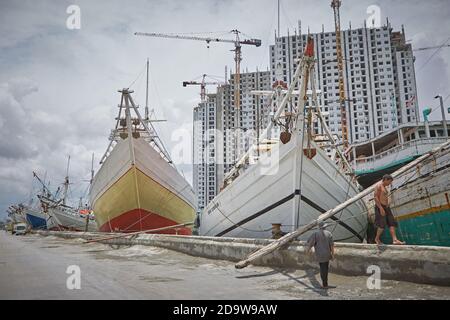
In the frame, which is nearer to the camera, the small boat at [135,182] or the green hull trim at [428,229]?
the green hull trim at [428,229]

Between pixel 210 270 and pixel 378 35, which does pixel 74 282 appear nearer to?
pixel 210 270

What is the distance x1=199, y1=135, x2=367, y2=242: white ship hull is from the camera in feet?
33.8

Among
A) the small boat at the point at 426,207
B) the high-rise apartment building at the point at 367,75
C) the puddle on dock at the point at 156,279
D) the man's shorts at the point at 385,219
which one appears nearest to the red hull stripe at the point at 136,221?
the small boat at the point at 426,207

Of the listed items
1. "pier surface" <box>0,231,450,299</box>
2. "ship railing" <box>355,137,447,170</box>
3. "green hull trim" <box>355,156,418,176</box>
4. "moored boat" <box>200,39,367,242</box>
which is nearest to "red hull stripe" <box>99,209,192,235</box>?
"moored boat" <box>200,39,367,242</box>

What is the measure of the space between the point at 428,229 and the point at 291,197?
388 cm

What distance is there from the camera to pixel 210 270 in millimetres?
7484

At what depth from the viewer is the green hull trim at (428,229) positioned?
8.70 m

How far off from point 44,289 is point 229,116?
87.6 meters

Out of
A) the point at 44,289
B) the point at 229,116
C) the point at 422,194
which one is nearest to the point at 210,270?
the point at 44,289

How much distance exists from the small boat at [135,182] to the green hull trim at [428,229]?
1044 cm

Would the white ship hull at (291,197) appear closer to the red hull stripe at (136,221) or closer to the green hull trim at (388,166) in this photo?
the red hull stripe at (136,221)

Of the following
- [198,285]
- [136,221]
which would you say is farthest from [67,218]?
[198,285]

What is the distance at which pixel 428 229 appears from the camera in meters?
9.48
